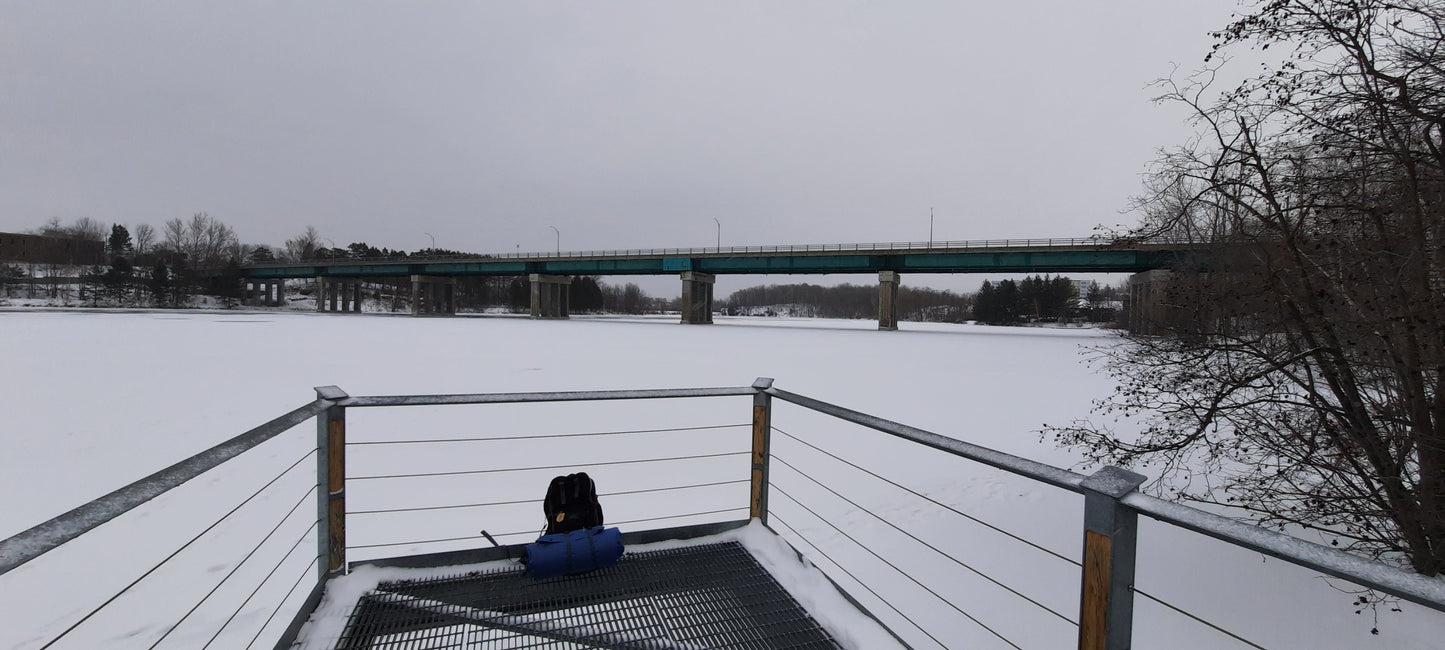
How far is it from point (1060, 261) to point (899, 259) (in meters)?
10.8

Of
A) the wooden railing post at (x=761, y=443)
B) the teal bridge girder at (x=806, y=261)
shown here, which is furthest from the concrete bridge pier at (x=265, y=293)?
the wooden railing post at (x=761, y=443)

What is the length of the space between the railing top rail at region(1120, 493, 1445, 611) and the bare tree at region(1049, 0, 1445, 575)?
3751mm

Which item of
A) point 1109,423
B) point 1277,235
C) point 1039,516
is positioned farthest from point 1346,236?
point 1109,423

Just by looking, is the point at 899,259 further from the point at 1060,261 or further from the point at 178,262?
the point at 178,262

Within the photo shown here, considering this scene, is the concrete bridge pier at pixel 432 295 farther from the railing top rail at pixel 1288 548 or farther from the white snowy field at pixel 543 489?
the railing top rail at pixel 1288 548

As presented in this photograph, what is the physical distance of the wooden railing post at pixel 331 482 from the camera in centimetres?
309

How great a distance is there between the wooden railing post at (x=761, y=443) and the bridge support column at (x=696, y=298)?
49.2 metres

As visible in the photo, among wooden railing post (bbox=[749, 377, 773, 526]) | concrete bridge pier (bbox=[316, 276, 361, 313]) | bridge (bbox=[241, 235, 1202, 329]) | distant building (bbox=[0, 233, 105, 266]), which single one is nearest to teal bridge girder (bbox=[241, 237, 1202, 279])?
bridge (bbox=[241, 235, 1202, 329])

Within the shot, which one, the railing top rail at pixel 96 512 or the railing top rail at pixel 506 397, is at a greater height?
the railing top rail at pixel 96 512

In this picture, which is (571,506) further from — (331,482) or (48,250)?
(48,250)

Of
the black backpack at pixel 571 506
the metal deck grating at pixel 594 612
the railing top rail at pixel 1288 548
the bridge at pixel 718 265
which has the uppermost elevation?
the bridge at pixel 718 265

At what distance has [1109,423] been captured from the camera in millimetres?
11297

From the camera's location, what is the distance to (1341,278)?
4.59 meters

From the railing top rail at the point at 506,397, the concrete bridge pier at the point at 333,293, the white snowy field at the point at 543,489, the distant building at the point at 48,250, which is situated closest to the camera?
the railing top rail at the point at 506,397
